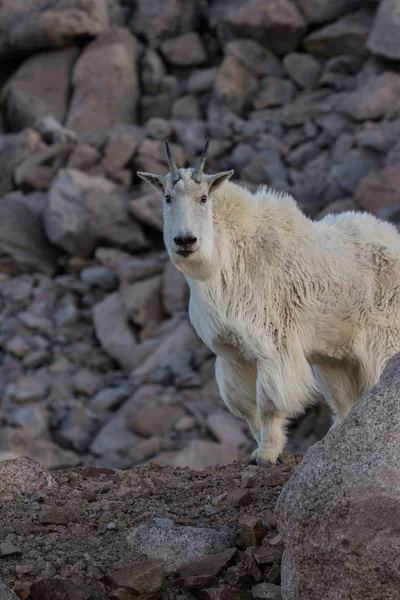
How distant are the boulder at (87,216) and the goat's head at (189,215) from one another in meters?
13.8

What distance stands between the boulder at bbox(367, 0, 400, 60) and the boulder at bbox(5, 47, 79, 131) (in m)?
7.63

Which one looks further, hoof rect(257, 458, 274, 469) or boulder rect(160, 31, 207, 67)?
boulder rect(160, 31, 207, 67)

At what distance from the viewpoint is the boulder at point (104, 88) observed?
24625 mm

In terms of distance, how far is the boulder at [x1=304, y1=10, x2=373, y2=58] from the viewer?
23969 mm

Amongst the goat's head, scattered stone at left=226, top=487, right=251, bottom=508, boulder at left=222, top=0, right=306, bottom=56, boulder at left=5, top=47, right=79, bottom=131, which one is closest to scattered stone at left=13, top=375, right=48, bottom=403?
boulder at left=5, top=47, right=79, bottom=131

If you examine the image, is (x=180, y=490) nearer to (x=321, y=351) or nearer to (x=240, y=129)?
(x=321, y=351)

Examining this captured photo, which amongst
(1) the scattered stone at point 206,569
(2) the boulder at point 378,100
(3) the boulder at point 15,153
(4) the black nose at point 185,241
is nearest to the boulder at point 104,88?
(3) the boulder at point 15,153

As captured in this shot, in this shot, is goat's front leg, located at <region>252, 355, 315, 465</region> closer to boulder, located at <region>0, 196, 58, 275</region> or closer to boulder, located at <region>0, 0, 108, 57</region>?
boulder, located at <region>0, 196, 58, 275</region>

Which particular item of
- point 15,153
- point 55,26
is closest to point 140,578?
point 15,153

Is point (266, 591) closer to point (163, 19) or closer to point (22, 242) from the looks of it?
point (22, 242)

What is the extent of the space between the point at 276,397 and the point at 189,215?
1367 mm

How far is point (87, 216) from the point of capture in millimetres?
21156

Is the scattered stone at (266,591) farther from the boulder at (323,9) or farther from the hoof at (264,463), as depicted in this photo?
the boulder at (323,9)

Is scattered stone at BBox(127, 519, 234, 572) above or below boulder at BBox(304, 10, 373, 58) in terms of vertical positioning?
above
